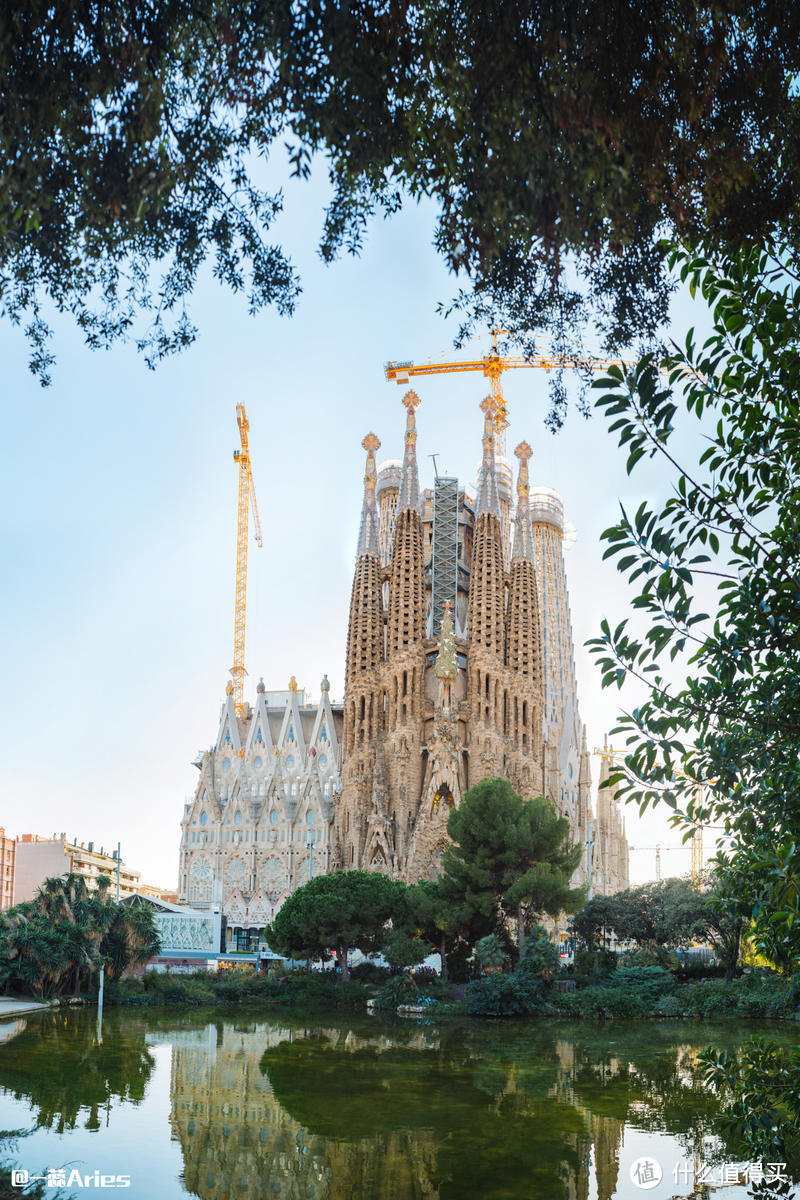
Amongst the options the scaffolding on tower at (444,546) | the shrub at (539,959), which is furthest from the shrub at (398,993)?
the scaffolding on tower at (444,546)

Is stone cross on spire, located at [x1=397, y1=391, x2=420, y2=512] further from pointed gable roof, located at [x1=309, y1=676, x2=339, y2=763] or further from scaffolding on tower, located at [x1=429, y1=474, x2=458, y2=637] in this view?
pointed gable roof, located at [x1=309, y1=676, x2=339, y2=763]

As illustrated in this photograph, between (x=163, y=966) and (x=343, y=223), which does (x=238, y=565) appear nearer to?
(x=163, y=966)

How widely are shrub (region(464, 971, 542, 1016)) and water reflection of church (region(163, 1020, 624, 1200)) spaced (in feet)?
32.6

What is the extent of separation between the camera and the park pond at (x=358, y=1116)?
8.95m

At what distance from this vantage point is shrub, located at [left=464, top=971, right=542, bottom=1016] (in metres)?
25.8

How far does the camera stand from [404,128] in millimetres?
5762

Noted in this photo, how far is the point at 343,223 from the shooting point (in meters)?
6.16

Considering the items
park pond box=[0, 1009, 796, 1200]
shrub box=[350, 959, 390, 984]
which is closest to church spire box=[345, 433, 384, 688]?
shrub box=[350, 959, 390, 984]

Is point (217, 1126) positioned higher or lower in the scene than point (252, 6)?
lower

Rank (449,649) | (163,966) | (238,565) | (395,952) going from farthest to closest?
1. (238,565)
2. (449,649)
3. (163,966)
4. (395,952)

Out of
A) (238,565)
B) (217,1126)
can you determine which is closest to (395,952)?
(217,1126)

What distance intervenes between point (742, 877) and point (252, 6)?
17.3 feet

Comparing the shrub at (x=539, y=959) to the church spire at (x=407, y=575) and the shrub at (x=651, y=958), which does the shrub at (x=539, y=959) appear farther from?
the church spire at (x=407, y=575)

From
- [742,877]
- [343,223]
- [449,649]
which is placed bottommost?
[742,877]
